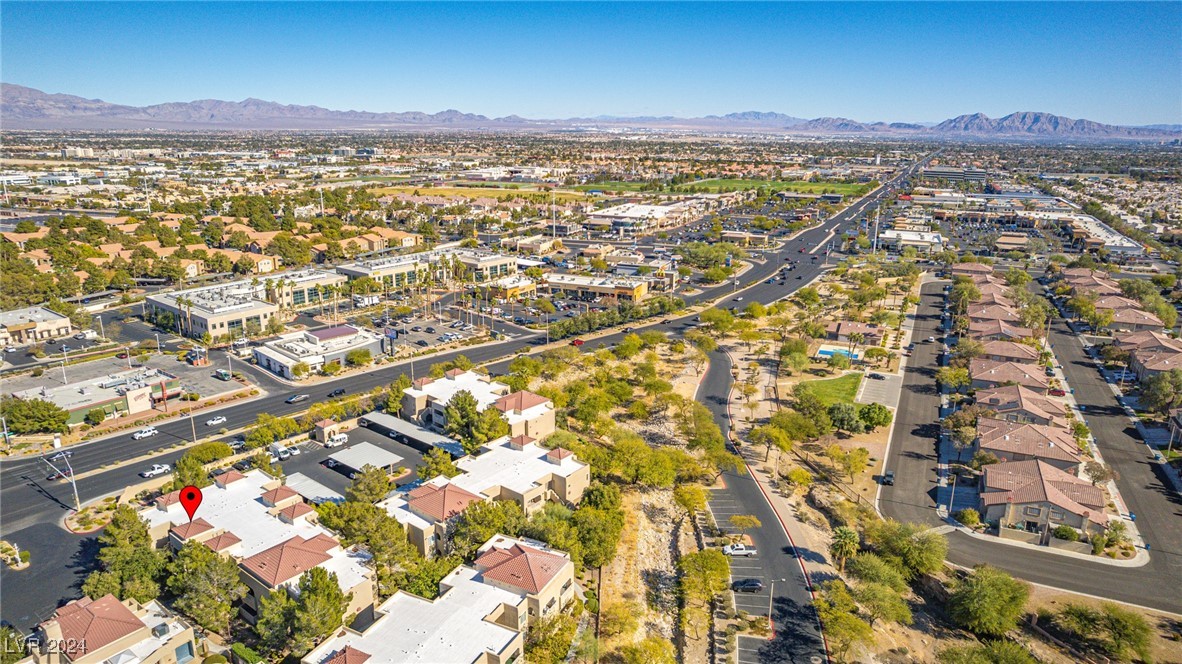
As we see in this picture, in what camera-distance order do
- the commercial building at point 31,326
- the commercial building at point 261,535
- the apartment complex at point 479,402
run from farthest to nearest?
1. the commercial building at point 31,326
2. the apartment complex at point 479,402
3. the commercial building at point 261,535

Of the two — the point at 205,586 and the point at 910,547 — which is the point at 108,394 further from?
the point at 910,547

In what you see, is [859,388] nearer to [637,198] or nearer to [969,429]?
[969,429]

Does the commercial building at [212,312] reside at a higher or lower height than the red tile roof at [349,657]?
higher

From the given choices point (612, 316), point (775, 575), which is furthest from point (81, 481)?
point (612, 316)

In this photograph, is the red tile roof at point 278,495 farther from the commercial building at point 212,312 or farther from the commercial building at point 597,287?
the commercial building at point 597,287

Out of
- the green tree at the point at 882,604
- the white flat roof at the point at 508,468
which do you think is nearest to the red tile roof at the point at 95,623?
the white flat roof at the point at 508,468

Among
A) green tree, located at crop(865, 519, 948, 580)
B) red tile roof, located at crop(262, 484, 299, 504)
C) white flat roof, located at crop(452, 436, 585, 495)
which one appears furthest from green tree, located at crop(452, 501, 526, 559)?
green tree, located at crop(865, 519, 948, 580)
